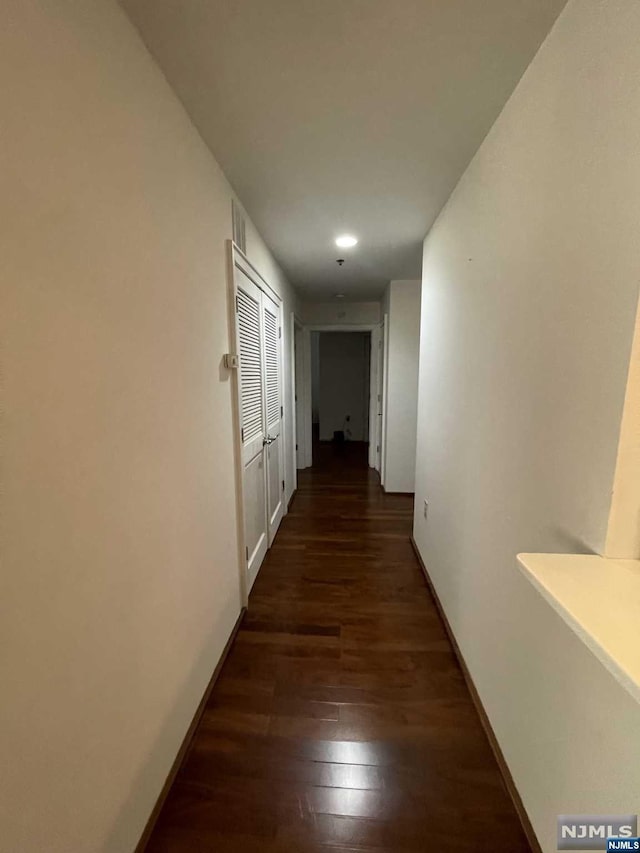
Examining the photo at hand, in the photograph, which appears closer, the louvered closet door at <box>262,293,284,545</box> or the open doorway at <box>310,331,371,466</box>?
the louvered closet door at <box>262,293,284,545</box>

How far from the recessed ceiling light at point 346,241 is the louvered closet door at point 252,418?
726mm

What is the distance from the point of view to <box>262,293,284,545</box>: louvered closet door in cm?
279

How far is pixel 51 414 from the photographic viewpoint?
712mm

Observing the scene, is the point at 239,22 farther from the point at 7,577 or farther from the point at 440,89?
the point at 7,577

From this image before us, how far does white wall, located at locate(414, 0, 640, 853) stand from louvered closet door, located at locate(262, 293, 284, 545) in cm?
160

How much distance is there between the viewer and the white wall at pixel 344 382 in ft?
22.3

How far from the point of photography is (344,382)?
6910mm

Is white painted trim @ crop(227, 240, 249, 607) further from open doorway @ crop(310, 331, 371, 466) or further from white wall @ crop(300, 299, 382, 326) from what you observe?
open doorway @ crop(310, 331, 371, 466)

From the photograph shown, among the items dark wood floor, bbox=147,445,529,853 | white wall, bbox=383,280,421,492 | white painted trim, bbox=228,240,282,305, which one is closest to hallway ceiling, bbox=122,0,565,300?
white painted trim, bbox=228,240,282,305

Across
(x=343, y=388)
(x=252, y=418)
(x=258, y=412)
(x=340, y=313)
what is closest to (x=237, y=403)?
(x=252, y=418)

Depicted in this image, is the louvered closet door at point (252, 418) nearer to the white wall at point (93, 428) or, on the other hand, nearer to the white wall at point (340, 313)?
the white wall at point (93, 428)

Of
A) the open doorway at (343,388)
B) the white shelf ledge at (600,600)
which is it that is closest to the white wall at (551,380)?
the white shelf ledge at (600,600)

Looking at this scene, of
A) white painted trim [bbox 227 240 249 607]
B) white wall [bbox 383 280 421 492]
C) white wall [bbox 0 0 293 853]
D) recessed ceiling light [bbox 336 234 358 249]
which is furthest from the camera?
white wall [bbox 383 280 421 492]

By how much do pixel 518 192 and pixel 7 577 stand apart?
5.68 ft
